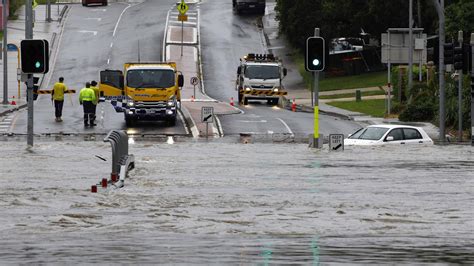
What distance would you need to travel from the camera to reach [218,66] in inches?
3656

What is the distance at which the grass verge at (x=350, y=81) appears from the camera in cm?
8544

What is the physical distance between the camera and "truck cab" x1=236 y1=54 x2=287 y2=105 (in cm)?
7394

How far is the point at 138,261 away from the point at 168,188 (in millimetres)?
10855

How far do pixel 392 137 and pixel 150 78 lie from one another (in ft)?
54.7

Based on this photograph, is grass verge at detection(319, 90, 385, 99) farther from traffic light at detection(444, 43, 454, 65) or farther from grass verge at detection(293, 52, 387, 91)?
traffic light at detection(444, 43, 454, 65)

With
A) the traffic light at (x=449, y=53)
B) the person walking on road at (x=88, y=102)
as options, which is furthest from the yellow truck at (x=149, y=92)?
the traffic light at (x=449, y=53)

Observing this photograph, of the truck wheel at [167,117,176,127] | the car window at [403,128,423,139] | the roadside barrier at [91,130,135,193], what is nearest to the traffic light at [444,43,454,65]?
the car window at [403,128,423,139]

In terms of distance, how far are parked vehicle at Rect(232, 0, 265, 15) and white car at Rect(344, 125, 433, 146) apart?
65.9 meters

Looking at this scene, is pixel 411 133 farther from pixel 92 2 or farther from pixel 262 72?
pixel 92 2

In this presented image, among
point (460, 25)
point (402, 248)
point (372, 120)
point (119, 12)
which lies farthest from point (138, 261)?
point (119, 12)

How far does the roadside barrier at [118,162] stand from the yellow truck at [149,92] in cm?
2248

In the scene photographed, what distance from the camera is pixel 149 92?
183 ft

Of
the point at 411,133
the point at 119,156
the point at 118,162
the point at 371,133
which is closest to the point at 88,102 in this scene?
the point at 371,133

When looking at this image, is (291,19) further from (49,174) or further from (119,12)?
(49,174)
